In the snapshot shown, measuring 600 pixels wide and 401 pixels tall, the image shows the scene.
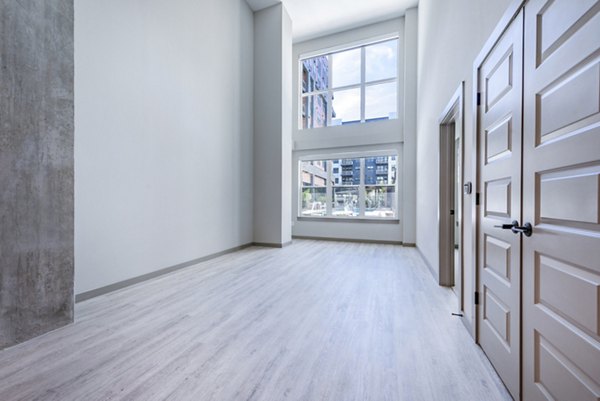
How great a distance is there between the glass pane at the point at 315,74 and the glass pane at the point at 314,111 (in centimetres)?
25

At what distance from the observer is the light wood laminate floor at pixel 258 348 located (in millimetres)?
1464

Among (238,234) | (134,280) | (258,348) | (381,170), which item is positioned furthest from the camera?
(381,170)

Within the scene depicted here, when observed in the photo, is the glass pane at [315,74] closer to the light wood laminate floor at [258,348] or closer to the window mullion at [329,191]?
the window mullion at [329,191]

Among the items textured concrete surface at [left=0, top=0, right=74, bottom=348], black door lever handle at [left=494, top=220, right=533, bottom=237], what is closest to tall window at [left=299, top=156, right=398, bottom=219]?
black door lever handle at [left=494, top=220, right=533, bottom=237]

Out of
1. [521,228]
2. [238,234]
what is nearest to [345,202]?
[238,234]

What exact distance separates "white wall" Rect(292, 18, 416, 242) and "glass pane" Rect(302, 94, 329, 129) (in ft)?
0.76

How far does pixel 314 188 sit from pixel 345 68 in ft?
10.3

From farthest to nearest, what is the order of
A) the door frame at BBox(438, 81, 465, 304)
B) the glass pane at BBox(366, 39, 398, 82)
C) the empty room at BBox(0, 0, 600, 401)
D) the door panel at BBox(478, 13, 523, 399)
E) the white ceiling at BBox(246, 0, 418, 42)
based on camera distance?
the glass pane at BBox(366, 39, 398, 82), the white ceiling at BBox(246, 0, 418, 42), the door frame at BBox(438, 81, 465, 304), the door panel at BBox(478, 13, 523, 399), the empty room at BBox(0, 0, 600, 401)

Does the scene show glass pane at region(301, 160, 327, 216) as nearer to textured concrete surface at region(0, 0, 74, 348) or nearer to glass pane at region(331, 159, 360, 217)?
glass pane at region(331, 159, 360, 217)

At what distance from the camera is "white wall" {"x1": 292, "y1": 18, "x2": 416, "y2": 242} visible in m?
6.14

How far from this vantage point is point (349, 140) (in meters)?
6.51

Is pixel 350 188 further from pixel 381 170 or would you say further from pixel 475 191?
pixel 475 191

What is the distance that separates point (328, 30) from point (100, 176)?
601 cm

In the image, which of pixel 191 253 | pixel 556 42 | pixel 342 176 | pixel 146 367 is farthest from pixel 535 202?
pixel 342 176
